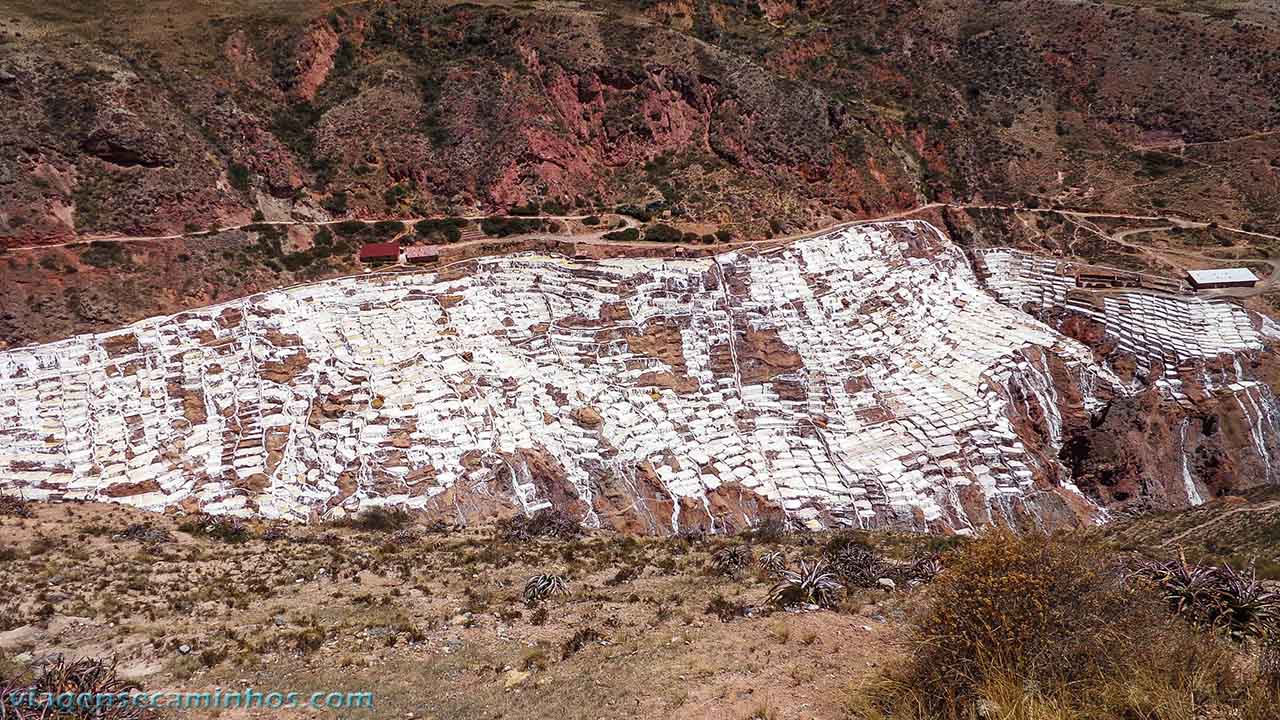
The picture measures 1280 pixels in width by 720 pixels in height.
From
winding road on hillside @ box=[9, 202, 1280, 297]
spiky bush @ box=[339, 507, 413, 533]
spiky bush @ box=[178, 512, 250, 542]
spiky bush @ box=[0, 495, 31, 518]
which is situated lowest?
spiky bush @ box=[339, 507, 413, 533]

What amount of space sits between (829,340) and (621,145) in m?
21.3

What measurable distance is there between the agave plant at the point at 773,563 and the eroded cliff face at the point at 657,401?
11400 mm

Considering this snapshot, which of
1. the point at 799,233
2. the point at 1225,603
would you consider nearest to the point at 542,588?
the point at 1225,603

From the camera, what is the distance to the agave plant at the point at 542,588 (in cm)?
1783

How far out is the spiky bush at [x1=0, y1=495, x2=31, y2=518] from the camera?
24370mm

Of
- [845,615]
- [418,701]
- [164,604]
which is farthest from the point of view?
A: [164,604]

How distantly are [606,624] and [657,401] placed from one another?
67.7 ft

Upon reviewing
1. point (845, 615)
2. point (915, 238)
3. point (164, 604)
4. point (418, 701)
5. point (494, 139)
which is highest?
point (494, 139)

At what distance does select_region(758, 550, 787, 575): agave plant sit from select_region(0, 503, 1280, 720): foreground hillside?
0.17 meters

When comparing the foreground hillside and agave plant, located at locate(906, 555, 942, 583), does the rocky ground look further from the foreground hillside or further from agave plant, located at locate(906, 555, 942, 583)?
agave plant, located at locate(906, 555, 942, 583)

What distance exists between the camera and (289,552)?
22.8m

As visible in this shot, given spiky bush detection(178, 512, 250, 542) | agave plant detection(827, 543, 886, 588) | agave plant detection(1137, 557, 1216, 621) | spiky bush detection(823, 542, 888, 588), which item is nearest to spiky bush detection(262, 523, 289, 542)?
spiky bush detection(178, 512, 250, 542)

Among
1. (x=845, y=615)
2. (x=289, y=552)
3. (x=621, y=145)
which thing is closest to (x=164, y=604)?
(x=289, y=552)

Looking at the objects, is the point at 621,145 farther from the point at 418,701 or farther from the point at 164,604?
the point at 418,701
